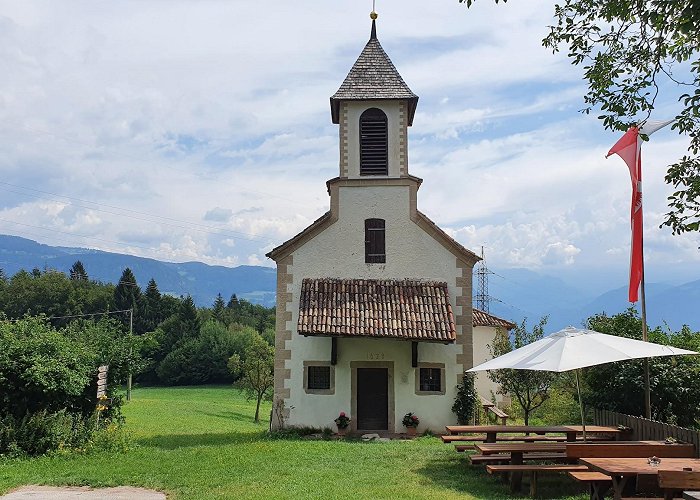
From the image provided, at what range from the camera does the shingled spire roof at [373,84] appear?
72.1 ft

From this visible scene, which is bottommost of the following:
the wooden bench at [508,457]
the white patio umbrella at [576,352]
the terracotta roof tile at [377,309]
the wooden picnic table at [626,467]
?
the wooden bench at [508,457]

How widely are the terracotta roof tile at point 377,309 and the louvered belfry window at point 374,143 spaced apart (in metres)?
3.85

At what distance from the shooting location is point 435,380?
20.1 m

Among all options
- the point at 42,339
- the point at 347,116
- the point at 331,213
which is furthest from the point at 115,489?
the point at 347,116

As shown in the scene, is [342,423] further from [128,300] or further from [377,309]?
[128,300]

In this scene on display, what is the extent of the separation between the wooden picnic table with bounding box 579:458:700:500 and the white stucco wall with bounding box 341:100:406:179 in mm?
13444

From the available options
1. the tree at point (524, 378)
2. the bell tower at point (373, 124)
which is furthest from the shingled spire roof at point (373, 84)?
the tree at point (524, 378)

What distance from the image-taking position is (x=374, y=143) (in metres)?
22.0

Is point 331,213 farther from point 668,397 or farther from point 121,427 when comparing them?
point 668,397

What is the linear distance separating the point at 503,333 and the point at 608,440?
10.2 m

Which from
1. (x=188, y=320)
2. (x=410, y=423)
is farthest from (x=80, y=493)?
(x=188, y=320)

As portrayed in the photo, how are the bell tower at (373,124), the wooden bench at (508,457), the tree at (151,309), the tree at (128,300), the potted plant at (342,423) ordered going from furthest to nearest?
the tree at (151,309) → the tree at (128,300) → the bell tower at (373,124) → the potted plant at (342,423) → the wooden bench at (508,457)

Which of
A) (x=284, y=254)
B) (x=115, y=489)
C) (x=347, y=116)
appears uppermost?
(x=347, y=116)

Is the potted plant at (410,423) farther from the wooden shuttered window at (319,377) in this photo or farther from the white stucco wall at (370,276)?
the wooden shuttered window at (319,377)
